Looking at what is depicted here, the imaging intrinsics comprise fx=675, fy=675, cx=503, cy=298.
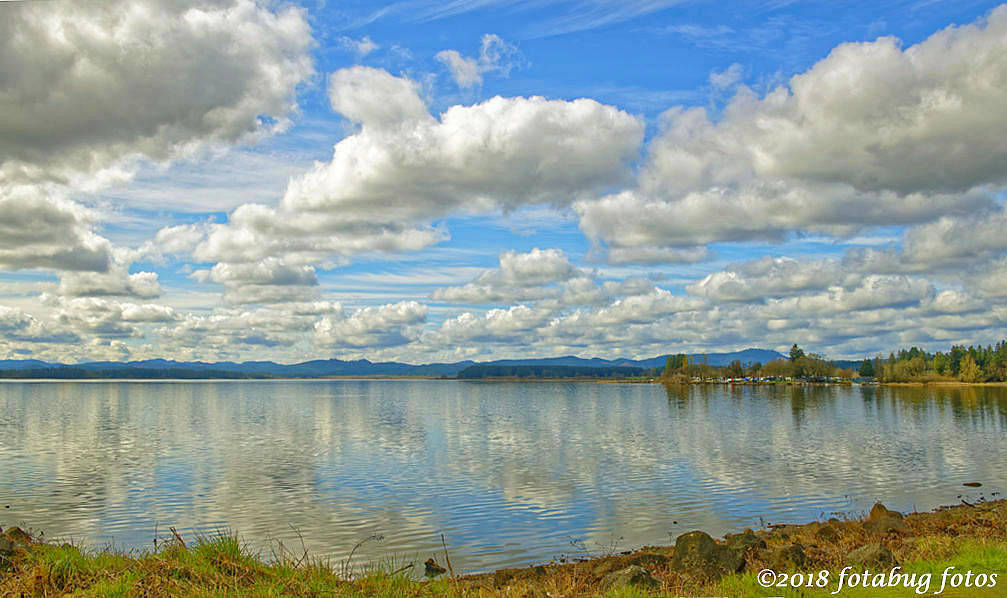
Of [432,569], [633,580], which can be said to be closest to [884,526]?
[633,580]

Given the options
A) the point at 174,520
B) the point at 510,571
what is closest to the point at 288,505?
the point at 174,520

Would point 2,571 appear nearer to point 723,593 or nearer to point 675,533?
point 723,593

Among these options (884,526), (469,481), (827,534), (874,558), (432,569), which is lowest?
(469,481)

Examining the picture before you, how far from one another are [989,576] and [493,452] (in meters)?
40.6

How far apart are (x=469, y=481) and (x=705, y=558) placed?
73.0ft

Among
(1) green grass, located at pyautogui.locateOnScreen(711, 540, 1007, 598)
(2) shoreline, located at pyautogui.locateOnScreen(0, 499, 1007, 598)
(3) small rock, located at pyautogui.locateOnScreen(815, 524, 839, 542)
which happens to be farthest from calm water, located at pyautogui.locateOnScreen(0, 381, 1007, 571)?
(1) green grass, located at pyautogui.locateOnScreen(711, 540, 1007, 598)

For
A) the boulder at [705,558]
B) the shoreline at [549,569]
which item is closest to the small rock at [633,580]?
the shoreline at [549,569]

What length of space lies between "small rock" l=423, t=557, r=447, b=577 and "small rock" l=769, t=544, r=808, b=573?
1020cm

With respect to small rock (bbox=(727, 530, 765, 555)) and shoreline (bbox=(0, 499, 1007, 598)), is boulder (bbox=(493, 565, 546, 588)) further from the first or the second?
small rock (bbox=(727, 530, 765, 555))

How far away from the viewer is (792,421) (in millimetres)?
85438

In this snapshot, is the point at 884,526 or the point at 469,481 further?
the point at 469,481

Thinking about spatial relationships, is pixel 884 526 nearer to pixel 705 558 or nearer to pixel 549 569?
pixel 705 558

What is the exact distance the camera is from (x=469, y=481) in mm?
39031

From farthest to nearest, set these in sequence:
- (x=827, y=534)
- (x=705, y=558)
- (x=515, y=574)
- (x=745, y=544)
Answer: (x=827, y=534) < (x=515, y=574) < (x=745, y=544) < (x=705, y=558)
